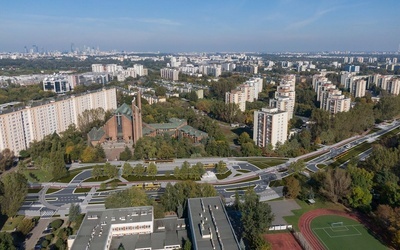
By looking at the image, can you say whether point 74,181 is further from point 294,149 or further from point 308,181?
point 294,149

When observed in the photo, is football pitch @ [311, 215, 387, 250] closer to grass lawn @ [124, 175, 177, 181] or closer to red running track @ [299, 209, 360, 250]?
red running track @ [299, 209, 360, 250]

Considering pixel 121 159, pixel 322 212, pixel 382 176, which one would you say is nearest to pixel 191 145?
pixel 121 159

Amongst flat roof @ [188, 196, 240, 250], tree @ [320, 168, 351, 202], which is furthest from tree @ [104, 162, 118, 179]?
tree @ [320, 168, 351, 202]

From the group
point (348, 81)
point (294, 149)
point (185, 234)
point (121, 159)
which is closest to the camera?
point (185, 234)

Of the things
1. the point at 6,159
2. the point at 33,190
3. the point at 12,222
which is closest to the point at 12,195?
the point at 12,222

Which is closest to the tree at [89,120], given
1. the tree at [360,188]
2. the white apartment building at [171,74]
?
the tree at [360,188]

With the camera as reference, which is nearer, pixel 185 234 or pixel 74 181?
pixel 185 234
